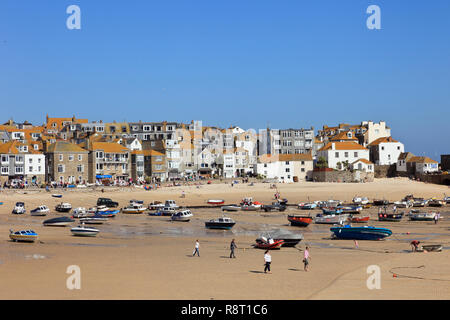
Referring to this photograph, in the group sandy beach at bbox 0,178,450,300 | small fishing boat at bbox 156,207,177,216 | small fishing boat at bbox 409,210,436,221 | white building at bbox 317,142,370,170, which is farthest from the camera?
white building at bbox 317,142,370,170

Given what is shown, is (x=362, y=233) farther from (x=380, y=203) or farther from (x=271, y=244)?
(x=380, y=203)

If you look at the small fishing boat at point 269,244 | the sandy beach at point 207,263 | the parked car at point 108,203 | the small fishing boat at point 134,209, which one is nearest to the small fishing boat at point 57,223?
the sandy beach at point 207,263

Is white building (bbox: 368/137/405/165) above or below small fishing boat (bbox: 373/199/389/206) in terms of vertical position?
above

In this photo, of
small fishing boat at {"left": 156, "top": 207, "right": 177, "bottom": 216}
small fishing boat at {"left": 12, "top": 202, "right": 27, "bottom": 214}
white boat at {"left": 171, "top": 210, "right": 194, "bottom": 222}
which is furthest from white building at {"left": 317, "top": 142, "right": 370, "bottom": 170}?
small fishing boat at {"left": 12, "top": 202, "right": 27, "bottom": 214}

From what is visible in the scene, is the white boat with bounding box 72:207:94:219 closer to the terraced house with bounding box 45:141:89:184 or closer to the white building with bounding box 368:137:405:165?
the terraced house with bounding box 45:141:89:184

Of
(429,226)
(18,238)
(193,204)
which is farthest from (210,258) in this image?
(193,204)

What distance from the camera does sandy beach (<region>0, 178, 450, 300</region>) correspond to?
821 inches

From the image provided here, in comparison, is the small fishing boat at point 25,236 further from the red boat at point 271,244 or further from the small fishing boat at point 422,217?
the small fishing boat at point 422,217

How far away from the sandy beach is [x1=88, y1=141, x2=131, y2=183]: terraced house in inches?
1404

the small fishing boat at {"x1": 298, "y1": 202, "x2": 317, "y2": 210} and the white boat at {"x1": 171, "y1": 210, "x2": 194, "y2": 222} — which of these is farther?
the small fishing boat at {"x1": 298, "y1": 202, "x2": 317, "y2": 210}

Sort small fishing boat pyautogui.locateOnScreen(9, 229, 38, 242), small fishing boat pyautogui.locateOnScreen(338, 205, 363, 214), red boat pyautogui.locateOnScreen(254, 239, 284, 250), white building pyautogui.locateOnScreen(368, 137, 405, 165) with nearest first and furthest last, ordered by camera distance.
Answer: red boat pyautogui.locateOnScreen(254, 239, 284, 250), small fishing boat pyautogui.locateOnScreen(9, 229, 38, 242), small fishing boat pyautogui.locateOnScreen(338, 205, 363, 214), white building pyautogui.locateOnScreen(368, 137, 405, 165)

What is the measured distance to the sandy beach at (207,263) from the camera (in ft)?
68.4

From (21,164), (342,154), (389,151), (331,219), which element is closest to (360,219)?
(331,219)

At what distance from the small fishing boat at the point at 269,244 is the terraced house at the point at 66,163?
5652 cm
